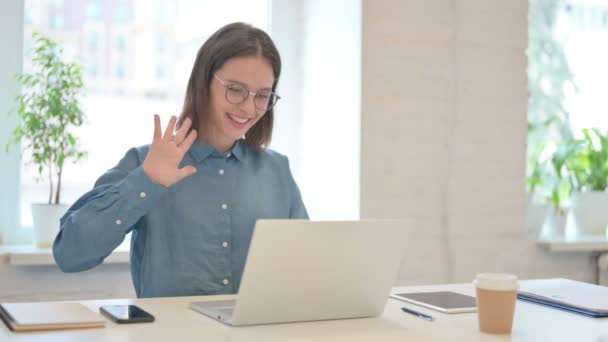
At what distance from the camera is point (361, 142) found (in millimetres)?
2859

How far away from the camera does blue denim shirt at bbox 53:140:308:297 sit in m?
1.75

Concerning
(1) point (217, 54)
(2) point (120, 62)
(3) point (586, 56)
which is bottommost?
(1) point (217, 54)

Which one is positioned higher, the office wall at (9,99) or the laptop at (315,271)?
the office wall at (9,99)

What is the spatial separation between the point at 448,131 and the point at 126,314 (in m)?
1.91

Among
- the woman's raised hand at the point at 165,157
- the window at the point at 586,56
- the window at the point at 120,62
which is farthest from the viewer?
the window at the point at 586,56

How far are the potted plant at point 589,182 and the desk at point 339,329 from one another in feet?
6.33

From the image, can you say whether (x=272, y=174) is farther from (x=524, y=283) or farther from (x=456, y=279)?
(x=456, y=279)

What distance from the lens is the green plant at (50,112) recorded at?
2596mm

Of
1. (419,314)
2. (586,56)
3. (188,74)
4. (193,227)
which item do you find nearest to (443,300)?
(419,314)

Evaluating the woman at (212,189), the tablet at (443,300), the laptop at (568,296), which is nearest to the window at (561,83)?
the laptop at (568,296)

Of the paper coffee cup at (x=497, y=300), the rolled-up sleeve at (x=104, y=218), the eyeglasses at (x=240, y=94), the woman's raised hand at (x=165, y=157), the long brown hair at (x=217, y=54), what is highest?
the long brown hair at (x=217, y=54)

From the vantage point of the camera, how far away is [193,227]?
74.7 inches

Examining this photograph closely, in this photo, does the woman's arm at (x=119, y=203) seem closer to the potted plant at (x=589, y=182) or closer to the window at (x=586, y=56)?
the potted plant at (x=589, y=182)

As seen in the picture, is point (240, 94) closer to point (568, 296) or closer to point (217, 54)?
point (217, 54)
